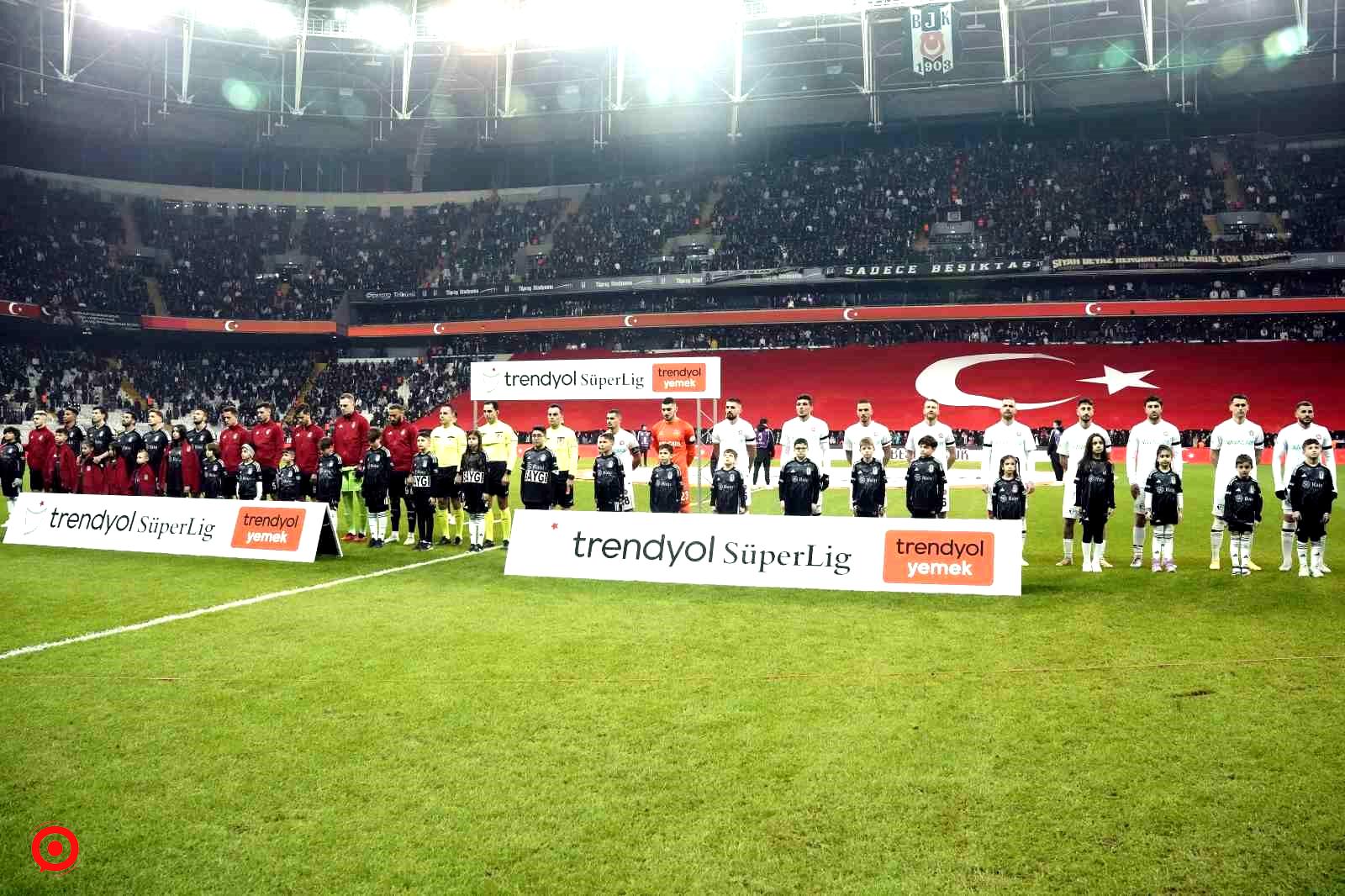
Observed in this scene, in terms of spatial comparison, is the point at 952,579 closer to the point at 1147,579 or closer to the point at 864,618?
the point at 864,618

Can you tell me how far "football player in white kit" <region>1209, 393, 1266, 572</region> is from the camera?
499 inches

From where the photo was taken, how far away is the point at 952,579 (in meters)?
11.0

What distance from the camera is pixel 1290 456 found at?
1266 cm

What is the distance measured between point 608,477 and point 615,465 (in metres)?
0.24

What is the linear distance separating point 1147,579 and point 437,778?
31.5ft

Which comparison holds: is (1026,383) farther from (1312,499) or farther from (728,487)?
(728,487)

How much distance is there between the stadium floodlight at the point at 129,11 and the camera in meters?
40.7

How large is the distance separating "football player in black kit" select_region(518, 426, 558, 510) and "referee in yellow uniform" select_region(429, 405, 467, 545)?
1508 mm

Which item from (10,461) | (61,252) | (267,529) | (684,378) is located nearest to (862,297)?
(684,378)

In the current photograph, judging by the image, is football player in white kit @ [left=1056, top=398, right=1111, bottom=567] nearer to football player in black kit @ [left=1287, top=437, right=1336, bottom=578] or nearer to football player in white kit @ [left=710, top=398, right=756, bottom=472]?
football player in black kit @ [left=1287, top=437, right=1336, bottom=578]

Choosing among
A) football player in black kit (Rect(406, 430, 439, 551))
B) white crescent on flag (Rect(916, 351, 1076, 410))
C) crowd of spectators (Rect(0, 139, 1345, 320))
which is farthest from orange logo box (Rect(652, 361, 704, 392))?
crowd of spectators (Rect(0, 139, 1345, 320))

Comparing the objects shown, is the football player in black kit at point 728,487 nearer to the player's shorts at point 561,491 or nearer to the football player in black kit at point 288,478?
the player's shorts at point 561,491

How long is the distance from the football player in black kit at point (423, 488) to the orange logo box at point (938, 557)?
23.8ft

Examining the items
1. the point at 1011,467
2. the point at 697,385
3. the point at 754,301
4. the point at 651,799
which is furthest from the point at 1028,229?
the point at 651,799
